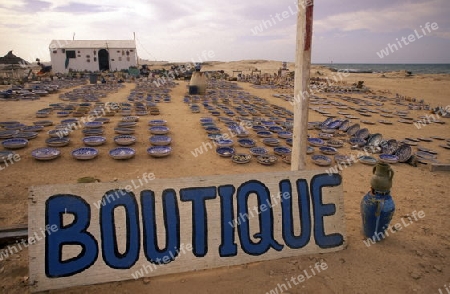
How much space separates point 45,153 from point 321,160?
20.9 feet

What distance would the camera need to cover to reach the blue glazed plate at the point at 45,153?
5889 millimetres

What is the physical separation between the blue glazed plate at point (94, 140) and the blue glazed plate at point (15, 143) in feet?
4.45

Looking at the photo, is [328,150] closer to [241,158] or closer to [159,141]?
[241,158]

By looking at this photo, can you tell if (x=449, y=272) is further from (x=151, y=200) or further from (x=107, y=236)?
(x=107, y=236)

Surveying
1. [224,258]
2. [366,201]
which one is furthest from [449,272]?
[224,258]

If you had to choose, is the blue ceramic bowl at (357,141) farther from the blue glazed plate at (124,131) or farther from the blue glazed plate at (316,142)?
the blue glazed plate at (124,131)

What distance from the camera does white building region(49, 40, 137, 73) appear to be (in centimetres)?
3164

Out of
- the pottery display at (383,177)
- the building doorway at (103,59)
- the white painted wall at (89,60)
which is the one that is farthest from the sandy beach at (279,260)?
the building doorway at (103,59)

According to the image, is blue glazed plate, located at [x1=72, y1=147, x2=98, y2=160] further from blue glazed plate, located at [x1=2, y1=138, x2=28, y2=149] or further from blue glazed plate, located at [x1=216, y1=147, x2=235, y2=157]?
blue glazed plate, located at [x1=216, y1=147, x2=235, y2=157]

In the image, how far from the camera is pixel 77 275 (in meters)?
2.65

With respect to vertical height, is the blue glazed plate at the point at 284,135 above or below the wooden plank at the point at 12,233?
above

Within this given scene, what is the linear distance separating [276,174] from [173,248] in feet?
4.72

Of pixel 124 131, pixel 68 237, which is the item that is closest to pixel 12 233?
pixel 68 237

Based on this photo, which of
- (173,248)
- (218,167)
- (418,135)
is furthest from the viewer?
(418,135)
